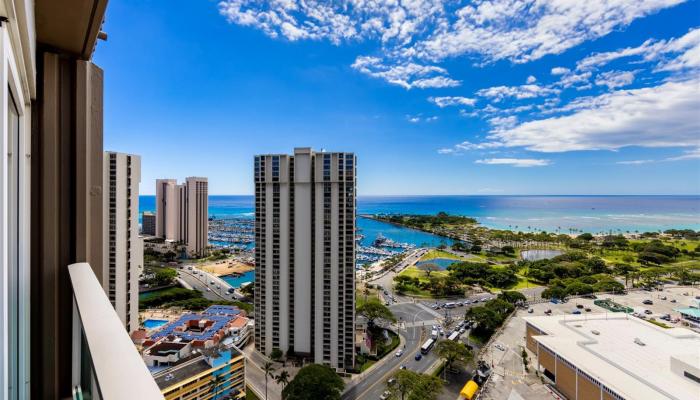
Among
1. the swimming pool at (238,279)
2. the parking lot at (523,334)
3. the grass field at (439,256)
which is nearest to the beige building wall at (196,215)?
the swimming pool at (238,279)

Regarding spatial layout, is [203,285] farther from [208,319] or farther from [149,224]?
[149,224]

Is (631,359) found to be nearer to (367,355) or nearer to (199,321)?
(367,355)

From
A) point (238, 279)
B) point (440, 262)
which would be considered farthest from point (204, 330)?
point (440, 262)

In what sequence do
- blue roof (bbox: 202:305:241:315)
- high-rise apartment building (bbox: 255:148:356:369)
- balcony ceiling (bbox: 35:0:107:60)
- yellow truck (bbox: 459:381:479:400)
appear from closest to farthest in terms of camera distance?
balcony ceiling (bbox: 35:0:107:60) → yellow truck (bbox: 459:381:479:400) → high-rise apartment building (bbox: 255:148:356:369) → blue roof (bbox: 202:305:241:315)

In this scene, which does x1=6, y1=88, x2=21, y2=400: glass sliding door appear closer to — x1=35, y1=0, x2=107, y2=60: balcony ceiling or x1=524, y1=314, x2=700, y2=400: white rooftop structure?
x1=35, y1=0, x2=107, y2=60: balcony ceiling

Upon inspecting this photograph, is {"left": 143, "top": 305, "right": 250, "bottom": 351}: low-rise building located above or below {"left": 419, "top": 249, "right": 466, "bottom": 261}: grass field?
above

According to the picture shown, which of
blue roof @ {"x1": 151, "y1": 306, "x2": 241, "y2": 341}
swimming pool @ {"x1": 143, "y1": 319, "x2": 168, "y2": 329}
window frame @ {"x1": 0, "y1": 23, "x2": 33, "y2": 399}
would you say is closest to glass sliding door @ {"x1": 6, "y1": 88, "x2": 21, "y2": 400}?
window frame @ {"x1": 0, "y1": 23, "x2": 33, "y2": 399}

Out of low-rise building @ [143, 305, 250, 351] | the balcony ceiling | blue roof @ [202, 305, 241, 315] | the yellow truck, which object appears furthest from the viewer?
blue roof @ [202, 305, 241, 315]
